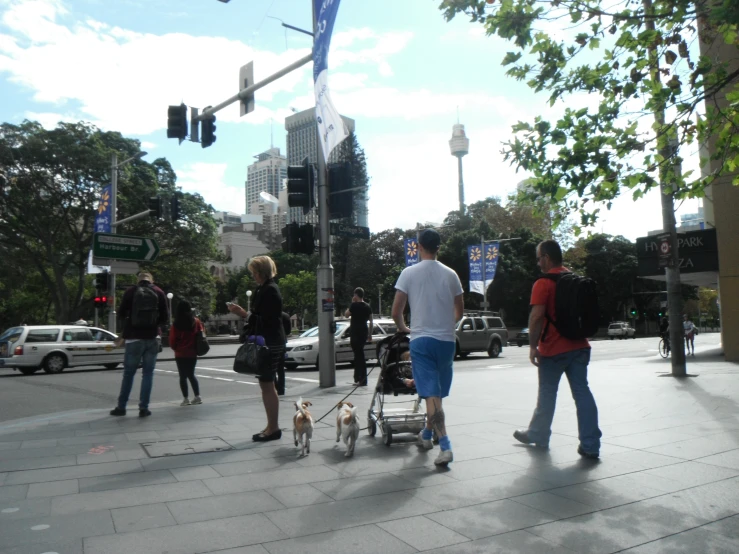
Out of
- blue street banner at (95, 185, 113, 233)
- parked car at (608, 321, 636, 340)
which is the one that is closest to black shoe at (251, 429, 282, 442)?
blue street banner at (95, 185, 113, 233)

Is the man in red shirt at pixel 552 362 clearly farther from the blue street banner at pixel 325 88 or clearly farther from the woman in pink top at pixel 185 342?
the woman in pink top at pixel 185 342

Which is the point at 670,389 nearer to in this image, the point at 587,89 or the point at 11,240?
the point at 587,89

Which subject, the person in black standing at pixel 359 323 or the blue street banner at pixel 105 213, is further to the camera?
the blue street banner at pixel 105 213

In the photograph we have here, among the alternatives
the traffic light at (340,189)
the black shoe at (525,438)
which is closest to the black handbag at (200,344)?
the traffic light at (340,189)

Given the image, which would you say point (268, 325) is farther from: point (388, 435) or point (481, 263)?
point (481, 263)

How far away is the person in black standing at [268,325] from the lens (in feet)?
20.0

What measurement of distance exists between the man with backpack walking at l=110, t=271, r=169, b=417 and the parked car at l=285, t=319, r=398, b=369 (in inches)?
353

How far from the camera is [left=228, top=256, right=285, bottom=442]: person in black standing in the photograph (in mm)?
6098

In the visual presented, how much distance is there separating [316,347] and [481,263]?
20205 mm

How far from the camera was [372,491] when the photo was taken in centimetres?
432

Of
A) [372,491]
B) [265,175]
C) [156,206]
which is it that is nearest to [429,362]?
[372,491]

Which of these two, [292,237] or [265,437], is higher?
[292,237]

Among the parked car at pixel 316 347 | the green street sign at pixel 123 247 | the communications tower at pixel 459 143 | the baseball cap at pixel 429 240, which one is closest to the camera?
the baseball cap at pixel 429 240

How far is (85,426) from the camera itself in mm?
7461
